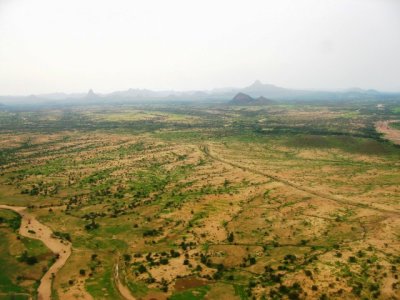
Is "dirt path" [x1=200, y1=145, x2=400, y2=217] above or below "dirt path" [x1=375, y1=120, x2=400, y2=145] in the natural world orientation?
below

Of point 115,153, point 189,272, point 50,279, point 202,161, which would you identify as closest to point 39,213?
point 50,279

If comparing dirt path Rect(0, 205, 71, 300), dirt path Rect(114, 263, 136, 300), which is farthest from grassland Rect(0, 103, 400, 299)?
dirt path Rect(0, 205, 71, 300)

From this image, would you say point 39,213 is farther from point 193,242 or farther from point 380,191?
point 380,191

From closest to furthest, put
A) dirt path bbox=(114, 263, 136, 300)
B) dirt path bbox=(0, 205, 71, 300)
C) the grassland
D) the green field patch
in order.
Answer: the green field patch
dirt path bbox=(114, 263, 136, 300)
dirt path bbox=(0, 205, 71, 300)
the grassland

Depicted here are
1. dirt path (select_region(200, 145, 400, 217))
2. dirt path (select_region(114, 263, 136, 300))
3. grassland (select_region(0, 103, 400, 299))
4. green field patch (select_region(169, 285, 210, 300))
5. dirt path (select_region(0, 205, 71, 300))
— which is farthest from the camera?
dirt path (select_region(200, 145, 400, 217))

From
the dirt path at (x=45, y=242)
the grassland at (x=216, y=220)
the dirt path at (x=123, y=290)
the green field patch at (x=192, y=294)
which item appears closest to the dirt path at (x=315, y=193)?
the grassland at (x=216, y=220)

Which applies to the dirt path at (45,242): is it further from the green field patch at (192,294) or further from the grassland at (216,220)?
the green field patch at (192,294)

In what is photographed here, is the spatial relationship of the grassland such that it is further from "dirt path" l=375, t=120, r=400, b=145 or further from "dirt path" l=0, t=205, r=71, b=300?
"dirt path" l=375, t=120, r=400, b=145
